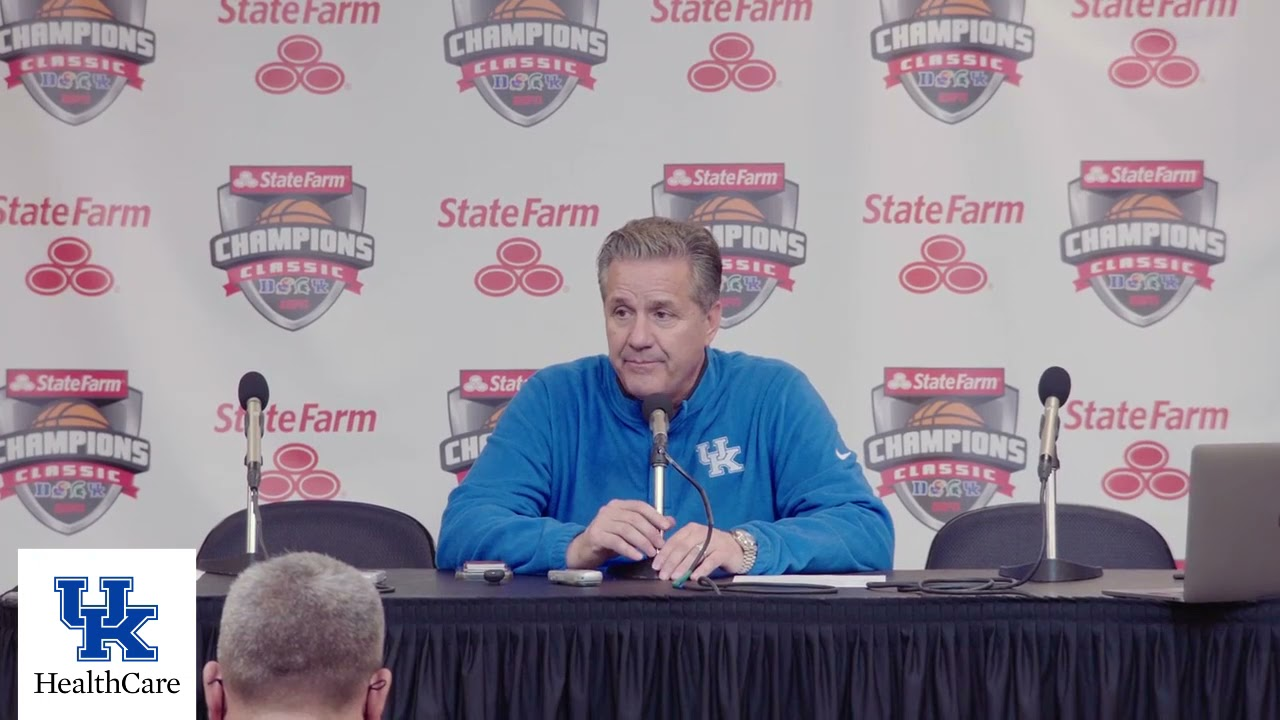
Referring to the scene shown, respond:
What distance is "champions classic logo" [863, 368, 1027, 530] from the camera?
13.6 feet

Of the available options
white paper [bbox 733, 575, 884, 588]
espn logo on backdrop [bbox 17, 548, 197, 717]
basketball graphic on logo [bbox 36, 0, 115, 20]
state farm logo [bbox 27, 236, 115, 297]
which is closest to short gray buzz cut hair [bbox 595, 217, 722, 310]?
white paper [bbox 733, 575, 884, 588]

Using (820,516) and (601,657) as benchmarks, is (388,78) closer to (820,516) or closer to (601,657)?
(820,516)

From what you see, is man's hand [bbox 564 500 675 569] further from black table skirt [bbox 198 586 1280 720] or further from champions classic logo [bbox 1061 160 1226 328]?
champions classic logo [bbox 1061 160 1226 328]

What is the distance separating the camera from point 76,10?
4.29 meters

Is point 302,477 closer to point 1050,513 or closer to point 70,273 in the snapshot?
point 70,273

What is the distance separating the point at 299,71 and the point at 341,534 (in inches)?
67.4

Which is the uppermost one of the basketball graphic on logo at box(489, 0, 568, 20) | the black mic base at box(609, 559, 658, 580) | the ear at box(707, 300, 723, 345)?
the basketball graphic on logo at box(489, 0, 568, 20)

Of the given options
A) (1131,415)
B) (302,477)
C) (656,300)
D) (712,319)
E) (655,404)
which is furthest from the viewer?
Answer: (302,477)

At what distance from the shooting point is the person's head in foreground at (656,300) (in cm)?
290

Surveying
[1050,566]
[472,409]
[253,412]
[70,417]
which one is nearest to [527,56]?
[472,409]

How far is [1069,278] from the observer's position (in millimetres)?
4141

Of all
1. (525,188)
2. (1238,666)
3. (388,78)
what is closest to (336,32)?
(388,78)

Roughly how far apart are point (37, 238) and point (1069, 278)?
2981 millimetres

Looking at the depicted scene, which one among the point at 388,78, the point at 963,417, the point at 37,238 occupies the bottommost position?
the point at 963,417
